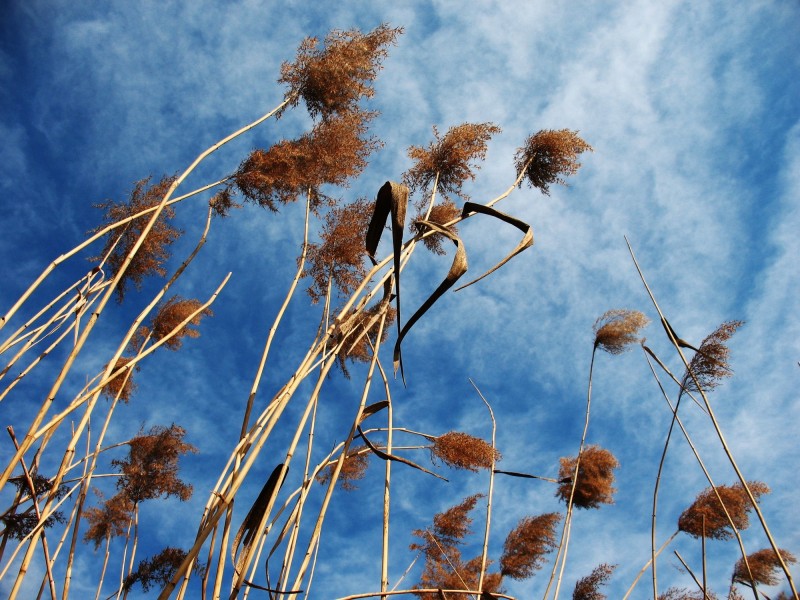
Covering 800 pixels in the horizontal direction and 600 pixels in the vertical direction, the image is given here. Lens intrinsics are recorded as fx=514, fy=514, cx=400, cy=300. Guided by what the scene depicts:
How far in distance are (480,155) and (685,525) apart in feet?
11.0

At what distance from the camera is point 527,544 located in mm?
4738

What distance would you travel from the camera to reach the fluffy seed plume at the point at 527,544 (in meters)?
4.70

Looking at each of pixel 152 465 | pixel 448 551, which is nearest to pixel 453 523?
pixel 448 551

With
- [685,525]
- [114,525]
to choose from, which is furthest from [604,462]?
[114,525]

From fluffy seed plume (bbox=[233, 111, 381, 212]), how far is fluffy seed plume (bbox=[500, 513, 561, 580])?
358cm

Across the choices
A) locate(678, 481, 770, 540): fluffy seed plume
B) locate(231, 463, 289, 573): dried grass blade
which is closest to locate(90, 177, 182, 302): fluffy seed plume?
locate(231, 463, 289, 573): dried grass blade

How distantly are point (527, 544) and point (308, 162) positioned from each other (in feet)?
12.8

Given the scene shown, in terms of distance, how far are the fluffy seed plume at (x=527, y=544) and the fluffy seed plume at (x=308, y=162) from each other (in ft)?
11.7

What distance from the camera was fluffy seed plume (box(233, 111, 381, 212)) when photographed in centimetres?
301

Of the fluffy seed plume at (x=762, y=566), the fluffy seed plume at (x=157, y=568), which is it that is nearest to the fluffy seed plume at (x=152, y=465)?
the fluffy seed plume at (x=157, y=568)

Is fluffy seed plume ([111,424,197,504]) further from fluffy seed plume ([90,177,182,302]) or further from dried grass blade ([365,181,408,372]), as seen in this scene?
dried grass blade ([365,181,408,372])

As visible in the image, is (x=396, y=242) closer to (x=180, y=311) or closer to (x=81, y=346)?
(x=81, y=346)

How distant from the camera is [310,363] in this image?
5.53 ft

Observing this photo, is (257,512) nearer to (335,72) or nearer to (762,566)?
(335,72)
